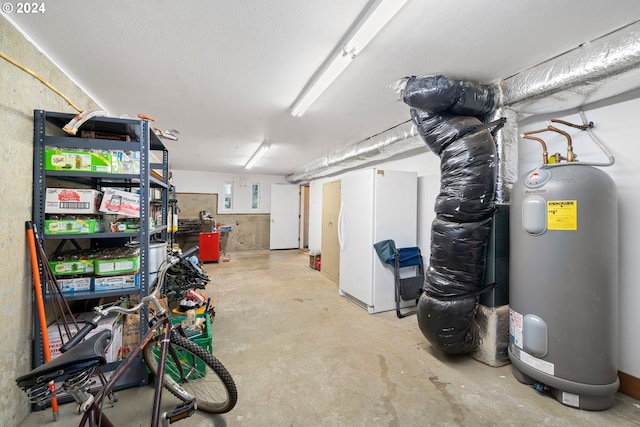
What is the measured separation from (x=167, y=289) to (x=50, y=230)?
85 cm

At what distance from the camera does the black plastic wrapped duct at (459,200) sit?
198cm

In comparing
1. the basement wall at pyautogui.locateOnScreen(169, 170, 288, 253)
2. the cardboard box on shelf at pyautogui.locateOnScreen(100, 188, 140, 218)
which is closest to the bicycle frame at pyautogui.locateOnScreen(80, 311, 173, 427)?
the cardboard box on shelf at pyautogui.locateOnScreen(100, 188, 140, 218)

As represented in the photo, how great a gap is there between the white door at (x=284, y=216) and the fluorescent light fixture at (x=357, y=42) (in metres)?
5.63

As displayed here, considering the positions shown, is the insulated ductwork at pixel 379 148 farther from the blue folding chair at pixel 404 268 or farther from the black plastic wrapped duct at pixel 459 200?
the blue folding chair at pixel 404 268

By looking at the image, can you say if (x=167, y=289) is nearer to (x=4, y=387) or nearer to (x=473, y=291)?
(x=4, y=387)

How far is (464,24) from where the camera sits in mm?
1517

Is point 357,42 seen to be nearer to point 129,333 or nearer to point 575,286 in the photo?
point 575,286

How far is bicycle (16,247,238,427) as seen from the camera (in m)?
0.95

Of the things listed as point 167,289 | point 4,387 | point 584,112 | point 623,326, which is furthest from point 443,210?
point 4,387

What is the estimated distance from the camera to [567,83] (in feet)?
5.56

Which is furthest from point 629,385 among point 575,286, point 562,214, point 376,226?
point 376,226

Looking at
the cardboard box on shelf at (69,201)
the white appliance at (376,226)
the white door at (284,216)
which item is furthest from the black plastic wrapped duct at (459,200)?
the white door at (284,216)

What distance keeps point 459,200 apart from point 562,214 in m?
0.61

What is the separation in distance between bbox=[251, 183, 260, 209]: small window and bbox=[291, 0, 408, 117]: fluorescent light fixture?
592cm
